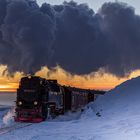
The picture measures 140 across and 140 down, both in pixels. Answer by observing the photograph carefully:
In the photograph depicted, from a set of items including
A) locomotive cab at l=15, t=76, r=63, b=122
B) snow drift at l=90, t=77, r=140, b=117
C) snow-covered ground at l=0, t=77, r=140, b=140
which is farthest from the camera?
locomotive cab at l=15, t=76, r=63, b=122

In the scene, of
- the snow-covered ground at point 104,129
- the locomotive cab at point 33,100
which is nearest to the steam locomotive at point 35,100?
the locomotive cab at point 33,100

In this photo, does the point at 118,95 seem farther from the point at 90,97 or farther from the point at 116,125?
the point at 90,97

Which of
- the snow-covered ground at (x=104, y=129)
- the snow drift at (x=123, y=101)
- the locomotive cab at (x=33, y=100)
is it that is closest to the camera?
the snow-covered ground at (x=104, y=129)

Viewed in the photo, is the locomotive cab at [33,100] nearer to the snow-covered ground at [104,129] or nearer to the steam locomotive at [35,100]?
the steam locomotive at [35,100]

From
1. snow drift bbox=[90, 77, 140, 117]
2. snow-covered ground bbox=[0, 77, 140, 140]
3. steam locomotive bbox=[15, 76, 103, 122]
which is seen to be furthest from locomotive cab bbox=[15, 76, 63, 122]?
→ snow drift bbox=[90, 77, 140, 117]

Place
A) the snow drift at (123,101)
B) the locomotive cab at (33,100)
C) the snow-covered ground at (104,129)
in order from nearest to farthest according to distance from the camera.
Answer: the snow-covered ground at (104,129) < the snow drift at (123,101) < the locomotive cab at (33,100)

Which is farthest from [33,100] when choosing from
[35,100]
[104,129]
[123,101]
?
[104,129]

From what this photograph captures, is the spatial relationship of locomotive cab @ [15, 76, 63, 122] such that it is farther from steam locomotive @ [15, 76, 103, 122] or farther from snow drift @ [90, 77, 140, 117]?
snow drift @ [90, 77, 140, 117]

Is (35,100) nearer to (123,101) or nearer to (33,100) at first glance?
(33,100)

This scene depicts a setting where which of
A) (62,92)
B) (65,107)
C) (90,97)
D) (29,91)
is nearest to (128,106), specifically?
(29,91)

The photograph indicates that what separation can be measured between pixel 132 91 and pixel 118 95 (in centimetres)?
178

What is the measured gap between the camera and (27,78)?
31.2 meters

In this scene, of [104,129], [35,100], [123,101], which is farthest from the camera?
[123,101]

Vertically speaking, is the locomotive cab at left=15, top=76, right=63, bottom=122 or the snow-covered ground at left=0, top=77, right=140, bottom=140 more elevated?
the locomotive cab at left=15, top=76, right=63, bottom=122
